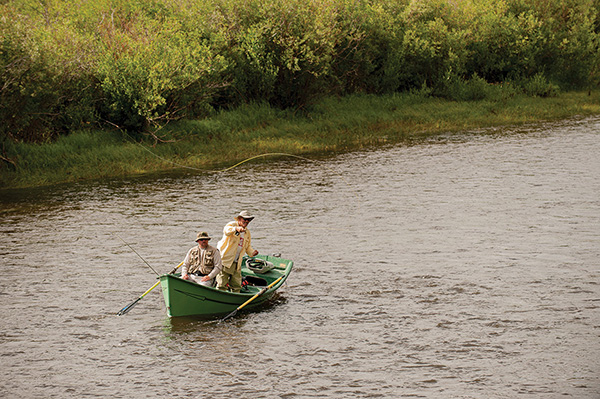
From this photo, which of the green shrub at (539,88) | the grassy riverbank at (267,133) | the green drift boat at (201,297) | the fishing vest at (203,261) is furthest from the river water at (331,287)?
the green shrub at (539,88)

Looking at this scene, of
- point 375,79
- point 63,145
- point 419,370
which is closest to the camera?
point 419,370

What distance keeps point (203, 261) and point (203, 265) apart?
0.09 meters

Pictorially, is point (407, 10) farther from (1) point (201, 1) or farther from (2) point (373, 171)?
(2) point (373, 171)

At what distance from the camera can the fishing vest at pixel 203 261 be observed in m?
15.8

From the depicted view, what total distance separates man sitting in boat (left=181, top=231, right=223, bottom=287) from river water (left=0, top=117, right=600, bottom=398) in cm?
89

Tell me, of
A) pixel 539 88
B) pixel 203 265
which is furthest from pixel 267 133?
pixel 539 88

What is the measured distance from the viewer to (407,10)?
168 ft

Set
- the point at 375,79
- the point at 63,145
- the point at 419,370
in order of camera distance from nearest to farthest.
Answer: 1. the point at 419,370
2. the point at 63,145
3. the point at 375,79

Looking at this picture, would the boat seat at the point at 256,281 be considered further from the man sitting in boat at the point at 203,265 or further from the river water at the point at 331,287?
the man sitting in boat at the point at 203,265

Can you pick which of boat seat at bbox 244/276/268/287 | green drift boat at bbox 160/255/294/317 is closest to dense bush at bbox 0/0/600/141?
boat seat at bbox 244/276/268/287

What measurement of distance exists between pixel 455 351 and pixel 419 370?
1.12 m

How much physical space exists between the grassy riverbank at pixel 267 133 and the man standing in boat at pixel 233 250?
16160 mm

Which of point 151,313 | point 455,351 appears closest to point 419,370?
point 455,351

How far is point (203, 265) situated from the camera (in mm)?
15867
